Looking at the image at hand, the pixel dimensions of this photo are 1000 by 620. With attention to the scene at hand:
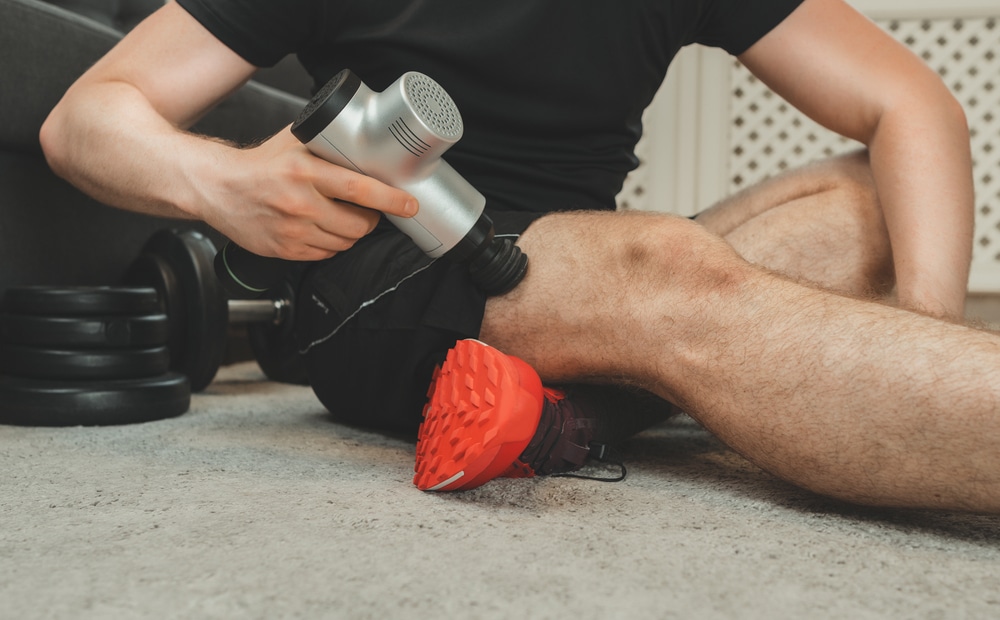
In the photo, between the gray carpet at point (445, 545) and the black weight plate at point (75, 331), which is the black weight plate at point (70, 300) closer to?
the black weight plate at point (75, 331)

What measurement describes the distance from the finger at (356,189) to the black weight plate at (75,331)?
1.78ft

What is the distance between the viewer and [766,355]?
610 millimetres

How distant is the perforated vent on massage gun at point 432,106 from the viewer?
0.58m

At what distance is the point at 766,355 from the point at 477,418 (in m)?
0.22

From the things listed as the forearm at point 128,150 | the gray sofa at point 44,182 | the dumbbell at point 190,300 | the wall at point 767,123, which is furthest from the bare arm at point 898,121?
the wall at point 767,123

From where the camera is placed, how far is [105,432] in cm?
94

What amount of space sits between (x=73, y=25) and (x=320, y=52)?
508 millimetres

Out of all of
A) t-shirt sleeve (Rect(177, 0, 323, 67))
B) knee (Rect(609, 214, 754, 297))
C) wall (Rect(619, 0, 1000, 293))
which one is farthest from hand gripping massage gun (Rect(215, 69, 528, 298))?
wall (Rect(619, 0, 1000, 293))

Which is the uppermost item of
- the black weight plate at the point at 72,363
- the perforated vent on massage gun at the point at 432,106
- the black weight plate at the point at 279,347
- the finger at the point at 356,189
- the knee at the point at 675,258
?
the perforated vent on massage gun at the point at 432,106

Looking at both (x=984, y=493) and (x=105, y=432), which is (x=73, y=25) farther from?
(x=984, y=493)

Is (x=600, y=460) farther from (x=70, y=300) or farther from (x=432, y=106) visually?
(x=70, y=300)

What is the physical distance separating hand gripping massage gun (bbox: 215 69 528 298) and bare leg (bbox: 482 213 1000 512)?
100 mm

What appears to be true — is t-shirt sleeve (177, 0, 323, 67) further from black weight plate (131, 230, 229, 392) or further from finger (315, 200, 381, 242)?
black weight plate (131, 230, 229, 392)

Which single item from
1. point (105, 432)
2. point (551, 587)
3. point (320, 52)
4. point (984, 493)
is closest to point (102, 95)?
point (320, 52)
